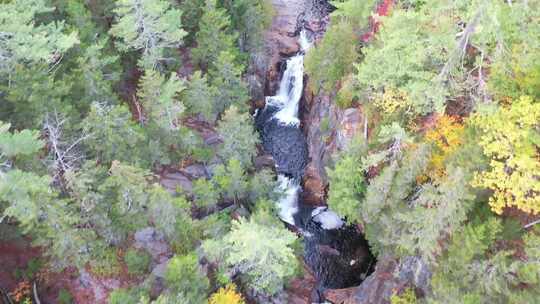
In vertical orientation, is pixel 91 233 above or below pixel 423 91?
below

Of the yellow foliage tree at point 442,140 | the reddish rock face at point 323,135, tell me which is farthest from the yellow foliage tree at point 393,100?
the reddish rock face at point 323,135

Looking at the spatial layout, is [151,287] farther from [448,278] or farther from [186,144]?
[448,278]

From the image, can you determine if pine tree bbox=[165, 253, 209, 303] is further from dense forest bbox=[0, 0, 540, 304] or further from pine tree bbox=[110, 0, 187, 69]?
pine tree bbox=[110, 0, 187, 69]

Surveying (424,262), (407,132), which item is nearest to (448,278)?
(424,262)

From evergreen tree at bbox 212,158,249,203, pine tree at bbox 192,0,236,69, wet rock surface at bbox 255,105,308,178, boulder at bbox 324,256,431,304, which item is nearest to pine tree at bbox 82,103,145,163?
evergreen tree at bbox 212,158,249,203

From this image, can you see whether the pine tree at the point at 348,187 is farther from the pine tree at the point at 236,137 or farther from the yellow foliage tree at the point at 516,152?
the yellow foliage tree at the point at 516,152
